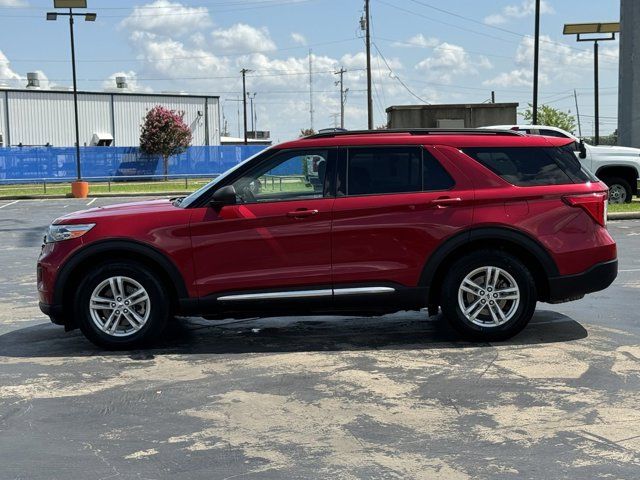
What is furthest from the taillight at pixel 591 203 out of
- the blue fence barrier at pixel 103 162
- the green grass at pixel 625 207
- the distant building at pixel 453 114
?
the blue fence barrier at pixel 103 162

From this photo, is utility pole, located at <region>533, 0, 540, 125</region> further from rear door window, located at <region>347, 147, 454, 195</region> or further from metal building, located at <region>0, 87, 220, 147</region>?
metal building, located at <region>0, 87, 220, 147</region>

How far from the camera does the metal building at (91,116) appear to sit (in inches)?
2377

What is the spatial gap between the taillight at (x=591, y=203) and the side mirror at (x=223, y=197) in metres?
2.72

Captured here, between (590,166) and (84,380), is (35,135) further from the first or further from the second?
(84,380)

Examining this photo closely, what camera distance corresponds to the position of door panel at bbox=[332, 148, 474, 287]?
6.24 meters

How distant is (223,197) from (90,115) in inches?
2398

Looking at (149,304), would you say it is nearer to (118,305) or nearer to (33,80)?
(118,305)

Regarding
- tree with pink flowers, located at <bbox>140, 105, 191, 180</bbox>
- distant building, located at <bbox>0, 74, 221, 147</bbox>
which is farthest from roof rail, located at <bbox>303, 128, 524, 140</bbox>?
distant building, located at <bbox>0, 74, 221, 147</bbox>

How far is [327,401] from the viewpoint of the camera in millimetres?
5016

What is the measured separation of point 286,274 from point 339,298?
47 cm

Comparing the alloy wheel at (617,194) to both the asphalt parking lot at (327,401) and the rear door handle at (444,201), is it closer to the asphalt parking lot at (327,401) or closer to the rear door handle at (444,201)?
the asphalt parking lot at (327,401)

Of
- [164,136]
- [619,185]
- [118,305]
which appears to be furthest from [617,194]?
[164,136]

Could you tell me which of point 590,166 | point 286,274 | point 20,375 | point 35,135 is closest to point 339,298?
point 286,274

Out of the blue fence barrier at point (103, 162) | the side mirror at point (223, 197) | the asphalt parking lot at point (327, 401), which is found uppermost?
the blue fence barrier at point (103, 162)
